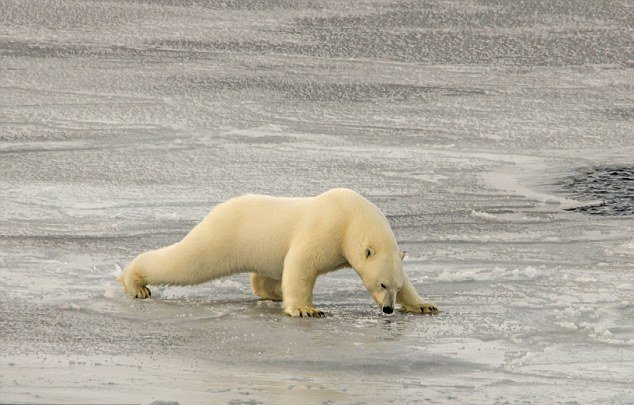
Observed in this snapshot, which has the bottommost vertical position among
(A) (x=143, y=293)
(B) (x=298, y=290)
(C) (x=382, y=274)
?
(A) (x=143, y=293)

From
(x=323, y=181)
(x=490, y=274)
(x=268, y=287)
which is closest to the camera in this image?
(x=268, y=287)

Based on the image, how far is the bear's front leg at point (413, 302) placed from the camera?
671 centimetres

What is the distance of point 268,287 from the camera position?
7.04 metres

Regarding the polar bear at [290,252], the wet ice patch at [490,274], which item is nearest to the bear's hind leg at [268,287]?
the polar bear at [290,252]

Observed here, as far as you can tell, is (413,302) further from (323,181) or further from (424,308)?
(323,181)

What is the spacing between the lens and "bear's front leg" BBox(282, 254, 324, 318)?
6574 millimetres

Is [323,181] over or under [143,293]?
over

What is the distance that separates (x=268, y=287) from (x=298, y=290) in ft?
1.49

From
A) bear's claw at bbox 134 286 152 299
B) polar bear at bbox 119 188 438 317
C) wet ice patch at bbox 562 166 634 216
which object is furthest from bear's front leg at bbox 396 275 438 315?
wet ice patch at bbox 562 166 634 216

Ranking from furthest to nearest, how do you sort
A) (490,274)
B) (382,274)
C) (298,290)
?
(490,274) → (298,290) → (382,274)

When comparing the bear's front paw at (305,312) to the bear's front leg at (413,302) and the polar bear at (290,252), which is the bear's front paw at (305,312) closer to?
the polar bear at (290,252)

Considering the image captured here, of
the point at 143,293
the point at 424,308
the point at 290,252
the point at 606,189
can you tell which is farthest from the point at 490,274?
the point at 606,189

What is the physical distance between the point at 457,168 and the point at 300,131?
5.02ft

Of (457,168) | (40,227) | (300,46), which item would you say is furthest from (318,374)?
(300,46)
